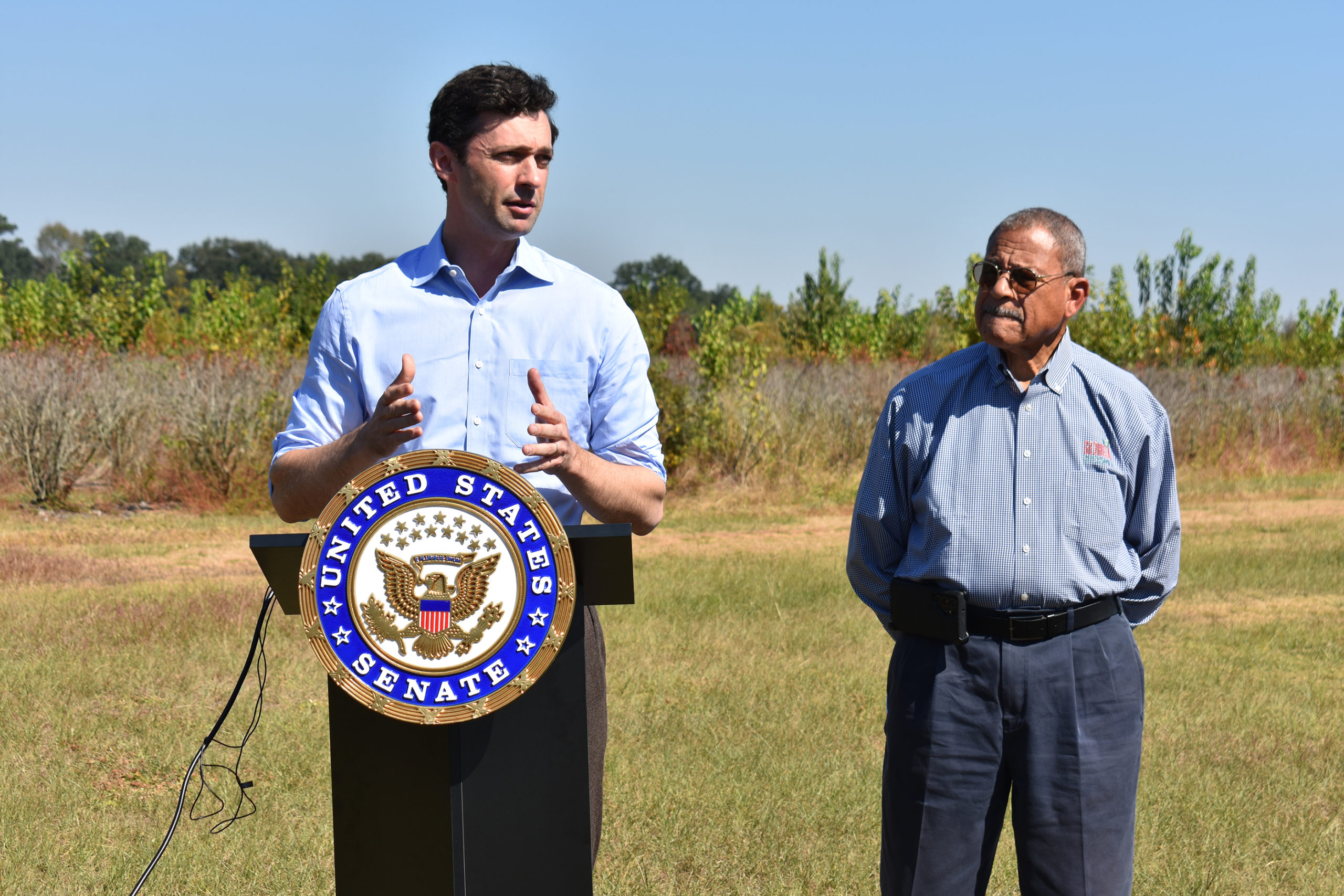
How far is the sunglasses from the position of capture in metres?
2.99

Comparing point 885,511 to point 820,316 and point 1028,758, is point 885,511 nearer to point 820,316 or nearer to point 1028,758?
point 1028,758


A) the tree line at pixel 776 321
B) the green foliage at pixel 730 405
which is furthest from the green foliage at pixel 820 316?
the green foliage at pixel 730 405

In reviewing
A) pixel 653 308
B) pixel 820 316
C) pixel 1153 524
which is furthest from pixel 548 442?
pixel 820 316

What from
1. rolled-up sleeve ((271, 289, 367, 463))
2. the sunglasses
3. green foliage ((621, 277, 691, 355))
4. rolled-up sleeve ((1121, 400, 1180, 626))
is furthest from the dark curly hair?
green foliage ((621, 277, 691, 355))

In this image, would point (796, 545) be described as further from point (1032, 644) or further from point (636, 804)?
point (1032, 644)

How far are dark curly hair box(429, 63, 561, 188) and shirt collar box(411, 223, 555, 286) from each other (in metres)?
0.23

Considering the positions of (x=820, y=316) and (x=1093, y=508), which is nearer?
(x=1093, y=508)

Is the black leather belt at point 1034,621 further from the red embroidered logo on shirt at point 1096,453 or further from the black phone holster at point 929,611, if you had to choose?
the red embroidered logo on shirt at point 1096,453

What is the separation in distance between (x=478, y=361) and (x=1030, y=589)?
5.08 ft

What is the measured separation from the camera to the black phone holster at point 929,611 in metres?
3.00

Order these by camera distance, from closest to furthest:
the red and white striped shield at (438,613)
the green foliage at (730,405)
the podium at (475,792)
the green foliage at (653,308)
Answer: the red and white striped shield at (438,613)
the podium at (475,792)
the green foliage at (730,405)
the green foliage at (653,308)

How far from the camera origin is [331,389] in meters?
2.60

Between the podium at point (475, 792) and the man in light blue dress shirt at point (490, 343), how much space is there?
0.26m

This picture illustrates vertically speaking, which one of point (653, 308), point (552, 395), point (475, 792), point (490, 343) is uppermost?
point (653, 308)
